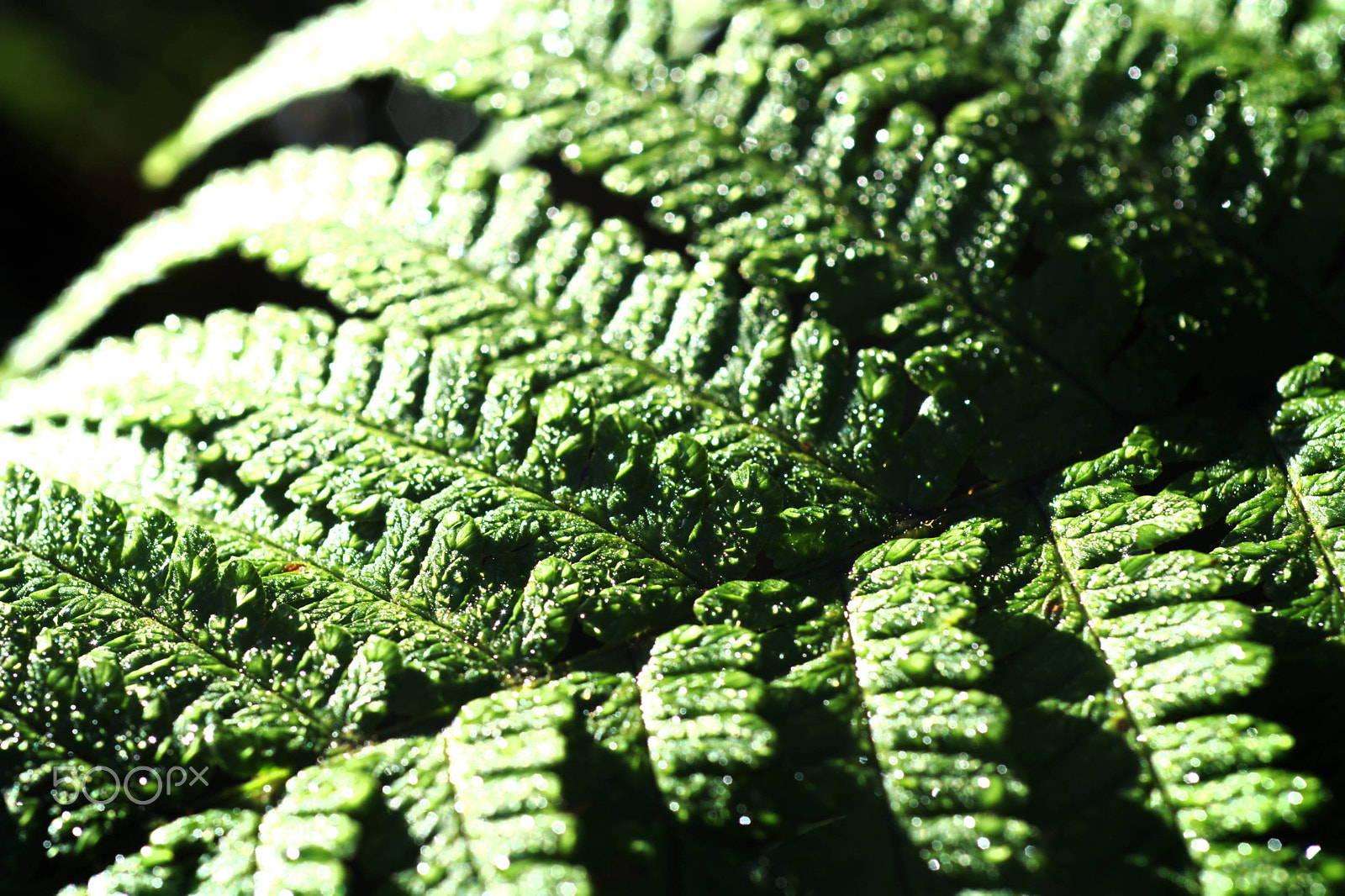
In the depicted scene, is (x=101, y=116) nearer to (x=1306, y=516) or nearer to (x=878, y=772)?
(x=878, y=772)

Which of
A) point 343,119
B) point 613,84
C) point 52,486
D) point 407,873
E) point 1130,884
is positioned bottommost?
A: point 1130,884

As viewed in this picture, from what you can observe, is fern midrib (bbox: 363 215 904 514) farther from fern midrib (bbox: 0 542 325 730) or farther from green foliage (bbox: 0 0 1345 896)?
fern midrib (bbox: 0 542 325 730)

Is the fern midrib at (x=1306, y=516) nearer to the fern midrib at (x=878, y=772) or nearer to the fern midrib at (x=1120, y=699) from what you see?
the fern midrib at (x=1120, y=699)

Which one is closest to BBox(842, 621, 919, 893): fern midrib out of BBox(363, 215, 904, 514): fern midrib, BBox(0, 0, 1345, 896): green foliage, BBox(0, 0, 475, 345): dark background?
BBox(0, 0, 1345, 896): green foliage

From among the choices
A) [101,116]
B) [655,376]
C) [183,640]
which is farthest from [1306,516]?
[101,116]

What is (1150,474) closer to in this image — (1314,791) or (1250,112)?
(1314,791)

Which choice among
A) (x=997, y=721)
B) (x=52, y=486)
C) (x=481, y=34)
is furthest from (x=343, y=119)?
(x=997, y=721)

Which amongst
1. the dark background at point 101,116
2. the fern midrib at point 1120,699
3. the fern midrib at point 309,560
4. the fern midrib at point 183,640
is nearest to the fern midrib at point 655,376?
the fern midrib at point 1120,699
